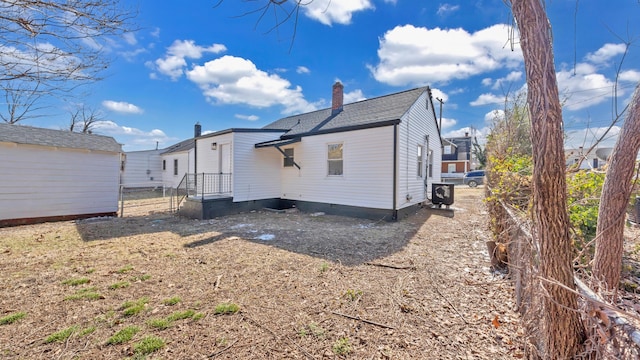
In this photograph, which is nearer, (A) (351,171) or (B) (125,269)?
(B) (125,269)

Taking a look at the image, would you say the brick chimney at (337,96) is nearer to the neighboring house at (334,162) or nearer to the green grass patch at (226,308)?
the neighboring house at (334,162)

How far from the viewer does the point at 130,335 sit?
102 inches

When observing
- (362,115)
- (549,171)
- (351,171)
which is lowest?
(549,171)

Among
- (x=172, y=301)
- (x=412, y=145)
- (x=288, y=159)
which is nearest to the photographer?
(x=172, y=301)

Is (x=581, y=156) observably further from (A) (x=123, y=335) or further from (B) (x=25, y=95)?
(B) (x=25, y=95)

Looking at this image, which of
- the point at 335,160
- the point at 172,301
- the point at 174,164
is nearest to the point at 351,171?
the point at 335,160

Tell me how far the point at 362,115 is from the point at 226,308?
28.2ft

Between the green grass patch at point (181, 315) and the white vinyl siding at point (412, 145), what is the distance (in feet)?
22.8

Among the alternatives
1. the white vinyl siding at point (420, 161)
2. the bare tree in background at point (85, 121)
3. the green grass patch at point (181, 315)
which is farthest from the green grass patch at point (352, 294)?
the bare tree in background at point (85, 121)

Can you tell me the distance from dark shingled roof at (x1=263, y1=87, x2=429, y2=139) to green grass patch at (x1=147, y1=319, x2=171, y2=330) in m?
7.63

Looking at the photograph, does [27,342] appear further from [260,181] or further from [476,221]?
[476,221]

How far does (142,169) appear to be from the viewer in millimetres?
24109

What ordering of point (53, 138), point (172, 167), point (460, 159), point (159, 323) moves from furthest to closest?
1. point (460, 159)
2. point (172, 167)
3. point (53, 138)
4. point (159, 323)

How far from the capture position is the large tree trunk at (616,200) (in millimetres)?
1544
